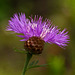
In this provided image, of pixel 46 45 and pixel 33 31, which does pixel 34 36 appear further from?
pixel 46 45

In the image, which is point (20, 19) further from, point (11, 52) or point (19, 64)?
point (11, 52)

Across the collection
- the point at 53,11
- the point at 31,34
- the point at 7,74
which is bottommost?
the point at 7,74

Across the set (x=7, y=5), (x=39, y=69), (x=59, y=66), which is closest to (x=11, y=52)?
(x=39, y=69)

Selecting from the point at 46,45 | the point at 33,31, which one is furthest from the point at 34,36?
the point at 46,45

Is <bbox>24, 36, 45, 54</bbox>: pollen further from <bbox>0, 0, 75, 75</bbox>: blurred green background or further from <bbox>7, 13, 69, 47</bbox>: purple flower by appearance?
<bbox>0, 0, 75, 75</bbox>: blurred green background

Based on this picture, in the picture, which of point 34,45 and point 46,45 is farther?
point 46,45

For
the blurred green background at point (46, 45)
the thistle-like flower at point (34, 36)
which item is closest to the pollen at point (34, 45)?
the thistle-like flower at point (34, 36)

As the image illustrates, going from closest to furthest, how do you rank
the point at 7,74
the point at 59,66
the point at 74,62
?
the point at 59,66 < the point at 74,62 < the point at 7,74

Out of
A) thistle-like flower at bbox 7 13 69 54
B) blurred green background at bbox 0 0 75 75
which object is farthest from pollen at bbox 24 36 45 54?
blurred green background at bbox 0 0 75 75
